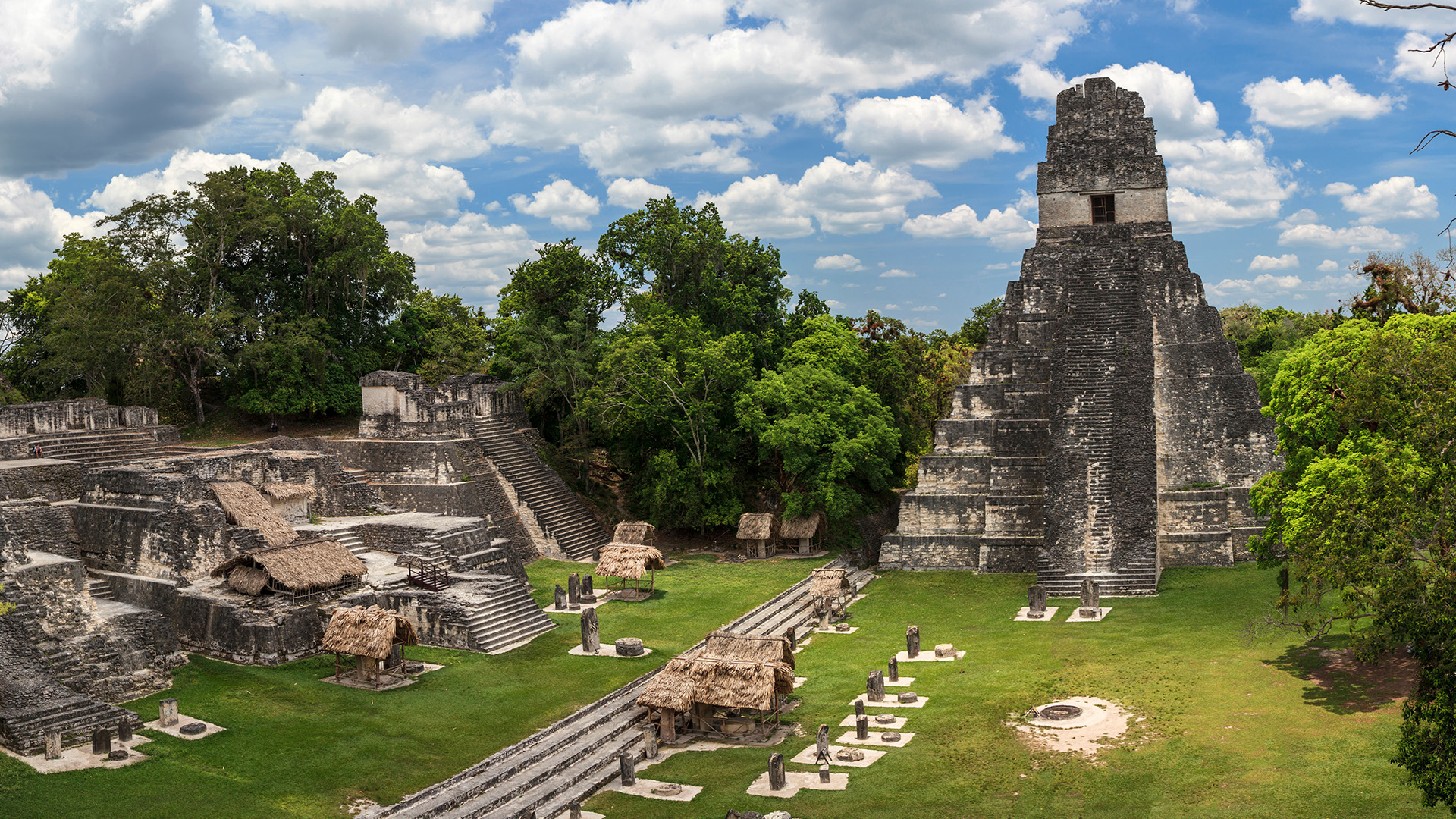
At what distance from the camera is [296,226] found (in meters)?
41.0

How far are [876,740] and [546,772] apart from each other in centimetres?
596

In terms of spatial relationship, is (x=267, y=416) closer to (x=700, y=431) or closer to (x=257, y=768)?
(x=700, y=431)

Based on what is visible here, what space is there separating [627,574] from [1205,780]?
1706cm

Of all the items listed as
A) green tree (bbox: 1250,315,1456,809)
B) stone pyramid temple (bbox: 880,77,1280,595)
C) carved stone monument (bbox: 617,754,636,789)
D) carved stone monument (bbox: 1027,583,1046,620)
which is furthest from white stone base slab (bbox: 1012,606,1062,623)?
carved stone monument (bbox: 617,754,636,789)

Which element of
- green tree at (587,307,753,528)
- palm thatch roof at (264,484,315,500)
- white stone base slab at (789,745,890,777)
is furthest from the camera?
green tree at (587,307,753,528)

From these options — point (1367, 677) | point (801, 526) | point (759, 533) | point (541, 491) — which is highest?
point (541, 491)

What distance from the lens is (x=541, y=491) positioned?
126ft

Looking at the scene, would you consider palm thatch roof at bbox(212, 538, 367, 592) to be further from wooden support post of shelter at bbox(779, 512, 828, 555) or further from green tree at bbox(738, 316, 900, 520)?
wooden support post of shelter at bbox(779, 512, 828, 555)

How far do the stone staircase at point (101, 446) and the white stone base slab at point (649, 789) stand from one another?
19.7m

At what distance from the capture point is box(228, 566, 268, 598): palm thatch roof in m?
24.9

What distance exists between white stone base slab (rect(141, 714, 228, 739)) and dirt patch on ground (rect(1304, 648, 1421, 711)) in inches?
801

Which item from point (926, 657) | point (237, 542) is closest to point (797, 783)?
point (926, 657)

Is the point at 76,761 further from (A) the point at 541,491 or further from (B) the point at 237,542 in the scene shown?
(A) the point at 541,491

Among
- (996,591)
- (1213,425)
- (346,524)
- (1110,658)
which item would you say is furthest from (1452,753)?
(346,524)
